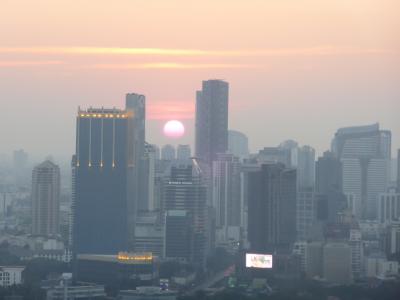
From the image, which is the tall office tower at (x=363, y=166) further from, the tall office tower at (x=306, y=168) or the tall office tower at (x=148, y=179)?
the tall office tower at (x=148, y=179)

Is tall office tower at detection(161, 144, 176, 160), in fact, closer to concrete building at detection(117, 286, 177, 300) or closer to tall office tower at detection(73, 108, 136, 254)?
tall office tower at detection(73, 108, 136, 254)

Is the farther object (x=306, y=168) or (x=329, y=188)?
(x=329, y=188)

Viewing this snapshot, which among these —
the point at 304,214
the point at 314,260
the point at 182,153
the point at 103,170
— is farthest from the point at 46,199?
the point at 314,260

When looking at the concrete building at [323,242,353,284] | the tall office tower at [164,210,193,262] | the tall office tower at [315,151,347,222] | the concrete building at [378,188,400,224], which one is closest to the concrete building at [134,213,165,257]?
the tall office tower at [164,210,193,262]

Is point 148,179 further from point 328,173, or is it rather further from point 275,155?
point 328,173

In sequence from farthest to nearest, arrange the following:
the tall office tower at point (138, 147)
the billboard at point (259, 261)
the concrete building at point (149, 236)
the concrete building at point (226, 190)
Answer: the concrete building at point (226, 190) → the tall office tower at point (138, 147) → the concrete building at point (149, 236) → the billboard at point (259, 261)

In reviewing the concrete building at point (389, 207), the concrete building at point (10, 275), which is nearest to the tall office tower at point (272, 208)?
the concrete building at point (389, 207)
